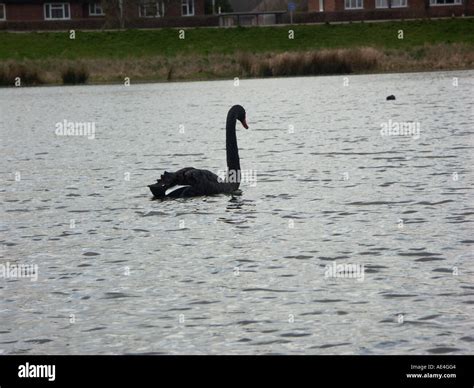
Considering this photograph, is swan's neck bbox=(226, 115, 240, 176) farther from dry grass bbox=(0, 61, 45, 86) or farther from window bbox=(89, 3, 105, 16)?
window bbox=(89, 3, 105, 16)

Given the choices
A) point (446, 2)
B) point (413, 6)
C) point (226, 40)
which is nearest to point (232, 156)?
point (226, 40)

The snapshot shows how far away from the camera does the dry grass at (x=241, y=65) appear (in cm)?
6538

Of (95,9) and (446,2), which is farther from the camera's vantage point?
(95,9)

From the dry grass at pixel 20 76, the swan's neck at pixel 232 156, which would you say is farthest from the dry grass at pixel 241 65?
the swan's neck at pixel 232 156

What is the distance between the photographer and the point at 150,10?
364 feet

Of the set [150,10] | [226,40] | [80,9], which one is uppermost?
[80,9]

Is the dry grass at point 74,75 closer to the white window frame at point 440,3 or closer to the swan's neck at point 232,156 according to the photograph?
the white window frame at point 440,3

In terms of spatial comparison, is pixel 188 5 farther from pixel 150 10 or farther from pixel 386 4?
pixel 386 4

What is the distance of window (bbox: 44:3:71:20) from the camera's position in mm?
112312

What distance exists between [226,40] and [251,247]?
76.7m

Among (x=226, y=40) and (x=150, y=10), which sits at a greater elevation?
(x=150, y=10)

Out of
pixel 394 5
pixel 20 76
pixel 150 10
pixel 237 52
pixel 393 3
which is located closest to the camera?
pixel 20 76

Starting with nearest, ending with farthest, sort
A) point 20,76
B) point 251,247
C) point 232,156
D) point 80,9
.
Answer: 1. point 251,247
2. point 232,156
3. point 20,76
4. point 80,9

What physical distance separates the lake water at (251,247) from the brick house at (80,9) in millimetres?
79818
